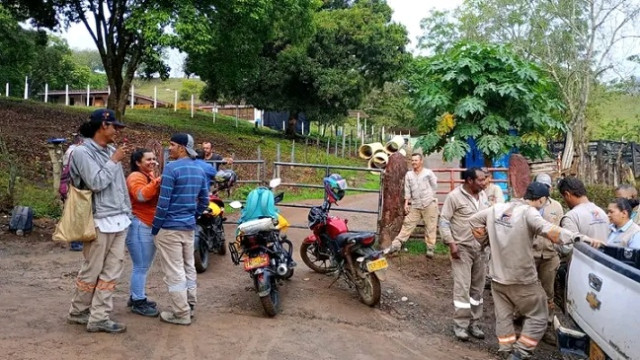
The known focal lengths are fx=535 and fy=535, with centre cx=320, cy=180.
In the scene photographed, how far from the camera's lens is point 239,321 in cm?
499

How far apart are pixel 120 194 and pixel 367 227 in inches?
262

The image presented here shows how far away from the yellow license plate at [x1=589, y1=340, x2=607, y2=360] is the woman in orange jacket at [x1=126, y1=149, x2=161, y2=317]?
352cm

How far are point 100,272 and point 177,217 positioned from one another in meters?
0.74

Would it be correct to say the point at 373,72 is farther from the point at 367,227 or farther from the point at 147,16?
the point at 367,227

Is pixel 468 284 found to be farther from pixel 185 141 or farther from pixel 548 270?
pixel 185 141

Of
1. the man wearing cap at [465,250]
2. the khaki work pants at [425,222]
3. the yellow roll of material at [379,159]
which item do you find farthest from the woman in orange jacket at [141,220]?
the yellow roll of material at [379,159]

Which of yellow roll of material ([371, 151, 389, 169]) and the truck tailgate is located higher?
yellow roll of material ([371, 151, 389, 169])

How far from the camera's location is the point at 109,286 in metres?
4.26

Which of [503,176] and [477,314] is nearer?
[477,314]

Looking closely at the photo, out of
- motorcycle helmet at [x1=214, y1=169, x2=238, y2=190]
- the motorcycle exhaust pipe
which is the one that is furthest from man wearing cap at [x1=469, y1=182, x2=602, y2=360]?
motorcycle helmet at [x1=214, y1=169, x2=238, y2=190]

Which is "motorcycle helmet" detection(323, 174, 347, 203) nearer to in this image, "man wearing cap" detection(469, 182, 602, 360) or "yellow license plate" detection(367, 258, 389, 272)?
"yellow license plate" detection(367, 258, 389, 272)

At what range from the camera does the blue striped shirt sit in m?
4.50

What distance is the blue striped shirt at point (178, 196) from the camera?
450 centimetres

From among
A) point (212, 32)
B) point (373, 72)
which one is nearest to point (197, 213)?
point (212, 32)
